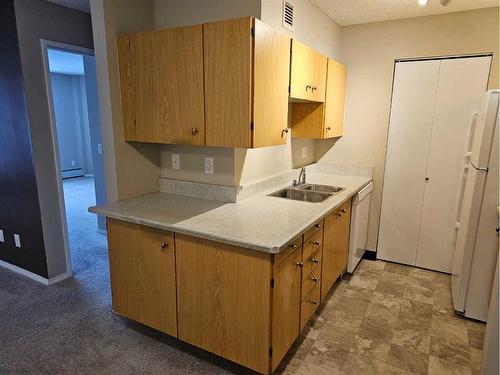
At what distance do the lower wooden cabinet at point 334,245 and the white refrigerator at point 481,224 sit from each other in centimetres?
89

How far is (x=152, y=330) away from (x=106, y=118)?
1544mm

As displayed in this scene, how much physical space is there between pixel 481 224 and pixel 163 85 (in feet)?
8.09

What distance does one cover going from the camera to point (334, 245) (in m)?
2.62

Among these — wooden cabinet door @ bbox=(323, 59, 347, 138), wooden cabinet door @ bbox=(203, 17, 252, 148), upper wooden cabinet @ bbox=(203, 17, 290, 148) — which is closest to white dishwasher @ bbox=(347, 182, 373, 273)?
wooden cabinet door @ bbox=(323, 59, 347, 138)

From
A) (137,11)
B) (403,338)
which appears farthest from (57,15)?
(403,338)

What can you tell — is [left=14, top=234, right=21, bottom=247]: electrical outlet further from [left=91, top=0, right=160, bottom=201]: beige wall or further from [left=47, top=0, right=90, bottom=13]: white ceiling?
[left=47, top=0, right=90, bottom=13]: white ceiling

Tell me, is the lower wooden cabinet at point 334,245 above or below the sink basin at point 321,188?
below

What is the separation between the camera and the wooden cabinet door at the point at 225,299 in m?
1.71

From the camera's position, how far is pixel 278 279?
1.71m

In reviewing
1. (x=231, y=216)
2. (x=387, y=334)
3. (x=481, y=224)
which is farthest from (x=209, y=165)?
(x=481, y=224)

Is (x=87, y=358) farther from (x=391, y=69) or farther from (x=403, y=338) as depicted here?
(x=391, y=69)

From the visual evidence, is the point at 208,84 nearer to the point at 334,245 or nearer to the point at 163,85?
the point at 163,85

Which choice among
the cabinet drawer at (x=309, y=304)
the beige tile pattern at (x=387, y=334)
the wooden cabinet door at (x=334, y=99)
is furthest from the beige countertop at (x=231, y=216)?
the beige tile pattern at (x=387, y=334)

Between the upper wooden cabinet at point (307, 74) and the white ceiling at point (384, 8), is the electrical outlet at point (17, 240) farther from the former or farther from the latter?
the white ceiling at point (384, 8)
